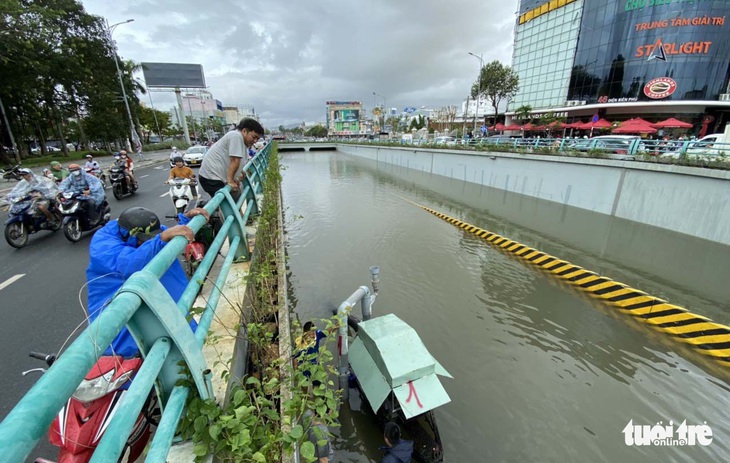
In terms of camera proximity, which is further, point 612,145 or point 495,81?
point 495,81

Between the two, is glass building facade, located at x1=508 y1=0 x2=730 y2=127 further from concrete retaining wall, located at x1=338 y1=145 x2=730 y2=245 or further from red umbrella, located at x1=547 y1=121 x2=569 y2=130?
concrete retaining wall, located at x1=338 y1=145 x2=730 y2=245

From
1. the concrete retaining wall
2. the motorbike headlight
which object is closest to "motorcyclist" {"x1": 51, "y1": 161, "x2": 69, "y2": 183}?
the motorbike headlight

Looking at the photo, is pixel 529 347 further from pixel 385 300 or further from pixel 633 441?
pixel 385 300

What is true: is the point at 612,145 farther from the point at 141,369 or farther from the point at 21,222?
the point at 21,222

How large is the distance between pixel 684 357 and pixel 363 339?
4.95 m

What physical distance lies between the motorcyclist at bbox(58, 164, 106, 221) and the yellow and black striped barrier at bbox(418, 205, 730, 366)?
33.7 feet

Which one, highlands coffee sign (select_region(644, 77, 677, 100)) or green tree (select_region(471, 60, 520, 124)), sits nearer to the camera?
highlands coffee sign (select_region(644, 77, 677, 100))

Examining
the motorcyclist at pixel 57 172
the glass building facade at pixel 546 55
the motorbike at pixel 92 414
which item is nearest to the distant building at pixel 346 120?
the glass building facade at pixel 546 55

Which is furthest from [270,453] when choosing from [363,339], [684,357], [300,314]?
[684,357]

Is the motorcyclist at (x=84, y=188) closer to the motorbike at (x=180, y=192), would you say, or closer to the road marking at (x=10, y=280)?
the motorbike at (x=180, y=192)

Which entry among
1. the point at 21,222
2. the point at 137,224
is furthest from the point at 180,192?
the point at 137,224

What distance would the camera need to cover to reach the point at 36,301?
428cm

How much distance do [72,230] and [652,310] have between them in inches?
449

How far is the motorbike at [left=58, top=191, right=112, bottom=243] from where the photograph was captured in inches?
253
